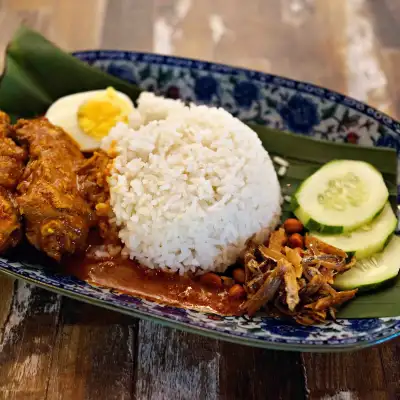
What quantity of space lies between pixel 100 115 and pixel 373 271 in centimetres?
224

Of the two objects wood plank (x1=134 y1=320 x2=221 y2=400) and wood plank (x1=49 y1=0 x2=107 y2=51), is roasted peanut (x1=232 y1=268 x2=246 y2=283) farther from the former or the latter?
wood plank (x1=49 y1=0 x2=107 y2=51)

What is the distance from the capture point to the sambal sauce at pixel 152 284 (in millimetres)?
2953

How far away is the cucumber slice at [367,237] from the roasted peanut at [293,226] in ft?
0.37

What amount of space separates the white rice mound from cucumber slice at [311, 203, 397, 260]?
0.48 meters

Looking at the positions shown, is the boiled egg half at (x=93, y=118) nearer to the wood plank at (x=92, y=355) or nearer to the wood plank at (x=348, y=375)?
the wood plank at (x=92, y=355)

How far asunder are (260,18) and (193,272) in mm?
3615

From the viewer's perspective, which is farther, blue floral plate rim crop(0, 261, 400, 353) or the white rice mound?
the white rice mound

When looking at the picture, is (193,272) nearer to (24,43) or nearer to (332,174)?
(332,174)

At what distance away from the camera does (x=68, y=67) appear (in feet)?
13.1

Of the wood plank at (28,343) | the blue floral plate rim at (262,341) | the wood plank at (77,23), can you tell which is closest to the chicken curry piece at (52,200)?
the wood plank at (28,343)

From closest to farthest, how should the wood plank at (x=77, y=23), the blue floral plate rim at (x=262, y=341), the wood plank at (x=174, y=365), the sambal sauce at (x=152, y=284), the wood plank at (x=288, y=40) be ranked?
1. the blue floral plate rim at (x=262, y=341)
2. the wood plank at (x=174, y=365)
3. the sambal sauce at (x=152, y=284)
4. the wood plank at (x=288, y=40)
5. the wood plank at (x=77, y=23)

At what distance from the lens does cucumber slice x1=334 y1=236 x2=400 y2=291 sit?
287 cm

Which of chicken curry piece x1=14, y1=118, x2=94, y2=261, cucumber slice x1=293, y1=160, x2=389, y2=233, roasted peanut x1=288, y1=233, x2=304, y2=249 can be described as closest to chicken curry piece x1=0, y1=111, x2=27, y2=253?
chicken curry piece x1=14, y1=118, x2=94, y2=261

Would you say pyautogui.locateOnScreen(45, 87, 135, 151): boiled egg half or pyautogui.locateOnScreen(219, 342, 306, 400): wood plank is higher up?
pyautogui.locateOnScreen(45, 87, 135, 151): boiled egg half
